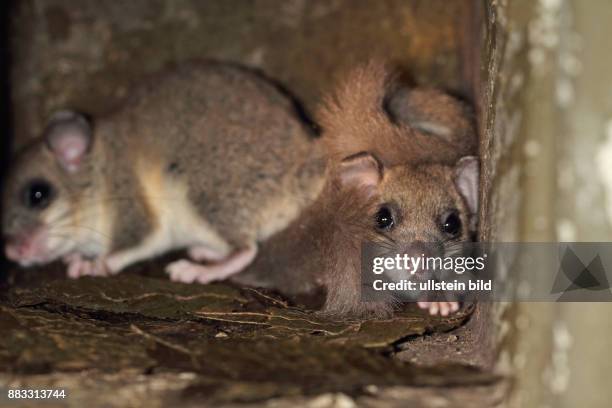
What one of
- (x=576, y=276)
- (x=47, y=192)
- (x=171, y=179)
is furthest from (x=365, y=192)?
(x=47, y=192)

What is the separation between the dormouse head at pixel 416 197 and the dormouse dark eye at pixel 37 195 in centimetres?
224

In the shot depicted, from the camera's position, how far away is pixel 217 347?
10.3ft

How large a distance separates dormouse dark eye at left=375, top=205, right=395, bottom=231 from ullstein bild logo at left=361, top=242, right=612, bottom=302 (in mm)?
116

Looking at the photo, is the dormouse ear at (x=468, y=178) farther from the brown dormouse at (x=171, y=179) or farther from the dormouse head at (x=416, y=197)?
the brown dormouse at (x=171, y=179)

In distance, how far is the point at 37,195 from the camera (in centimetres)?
525

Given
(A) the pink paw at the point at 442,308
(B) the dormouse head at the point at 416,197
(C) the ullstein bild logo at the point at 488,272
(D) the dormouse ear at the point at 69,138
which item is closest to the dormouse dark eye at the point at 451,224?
(B) the dormouse head at the point at 416,197

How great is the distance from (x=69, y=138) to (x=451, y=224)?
2.59m

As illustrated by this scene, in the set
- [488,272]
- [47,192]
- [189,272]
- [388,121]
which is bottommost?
[488,272]

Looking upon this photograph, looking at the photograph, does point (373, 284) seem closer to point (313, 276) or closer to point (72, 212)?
point (313, 276)

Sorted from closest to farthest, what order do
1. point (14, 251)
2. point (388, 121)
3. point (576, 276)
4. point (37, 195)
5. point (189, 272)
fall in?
point (576, 276) < point (388, 121) < point (189, 272) < point (14, 251) < point (37, 195)

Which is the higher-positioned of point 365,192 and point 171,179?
point 171,179

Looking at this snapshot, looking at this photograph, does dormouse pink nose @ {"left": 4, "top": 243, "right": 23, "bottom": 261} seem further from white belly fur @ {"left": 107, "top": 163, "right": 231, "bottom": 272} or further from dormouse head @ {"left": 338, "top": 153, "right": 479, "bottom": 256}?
dormouse head @ {"left": 338, "top": 153, "right": 479, "bottom": 256}

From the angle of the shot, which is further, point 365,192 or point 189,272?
point 189,272

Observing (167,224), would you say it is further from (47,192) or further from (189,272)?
(47,192)
